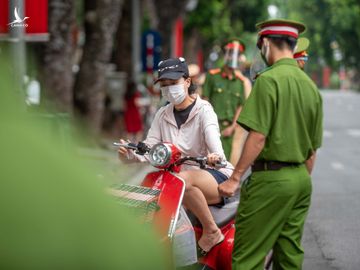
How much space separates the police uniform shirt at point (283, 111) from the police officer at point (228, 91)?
15.7 feet

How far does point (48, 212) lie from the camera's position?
2496 mm

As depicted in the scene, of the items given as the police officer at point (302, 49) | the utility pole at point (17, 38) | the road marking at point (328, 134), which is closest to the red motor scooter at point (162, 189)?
the police officer at point (302, 49)

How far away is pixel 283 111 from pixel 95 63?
13284mm

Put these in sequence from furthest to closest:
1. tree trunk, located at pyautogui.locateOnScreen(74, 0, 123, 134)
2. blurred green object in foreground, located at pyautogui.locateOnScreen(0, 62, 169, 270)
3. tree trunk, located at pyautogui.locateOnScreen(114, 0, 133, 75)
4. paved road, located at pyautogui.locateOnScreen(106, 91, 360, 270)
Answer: tree trunk, located at pyautogui.locateOnScreen(114, 0, 133, 75), tree trunk, located at pyautogui.locateOnScreen(74, 0, 123, 134), paved road, located at pyautogui.locateOnScreen(106, 91, 360, 270), blurred green object in foreground, located at pyautogui.locateOnScreen(0, 62, 169, 270)

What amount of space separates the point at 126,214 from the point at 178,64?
114 inches

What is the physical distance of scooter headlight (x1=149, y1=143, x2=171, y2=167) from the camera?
5.12 m

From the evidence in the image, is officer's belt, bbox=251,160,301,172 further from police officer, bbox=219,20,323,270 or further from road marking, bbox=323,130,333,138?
road marking, bbox=323,130,333,138

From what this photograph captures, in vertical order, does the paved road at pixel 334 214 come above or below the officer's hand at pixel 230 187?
below

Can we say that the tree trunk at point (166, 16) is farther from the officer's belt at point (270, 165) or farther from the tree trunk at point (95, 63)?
the officer's belt at point (270, 165)

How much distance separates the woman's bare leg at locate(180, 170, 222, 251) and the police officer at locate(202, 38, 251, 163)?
380 centimetres

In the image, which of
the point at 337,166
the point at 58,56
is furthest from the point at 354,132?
the point at 58,56

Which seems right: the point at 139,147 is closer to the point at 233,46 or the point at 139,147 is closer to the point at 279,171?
the point at 279,171

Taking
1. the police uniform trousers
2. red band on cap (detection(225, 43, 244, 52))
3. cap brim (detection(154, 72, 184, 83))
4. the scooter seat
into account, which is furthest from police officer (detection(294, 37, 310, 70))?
red band on cap (detection(225, 43, 244, 52))

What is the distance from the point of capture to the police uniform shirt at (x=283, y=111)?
4570mm
